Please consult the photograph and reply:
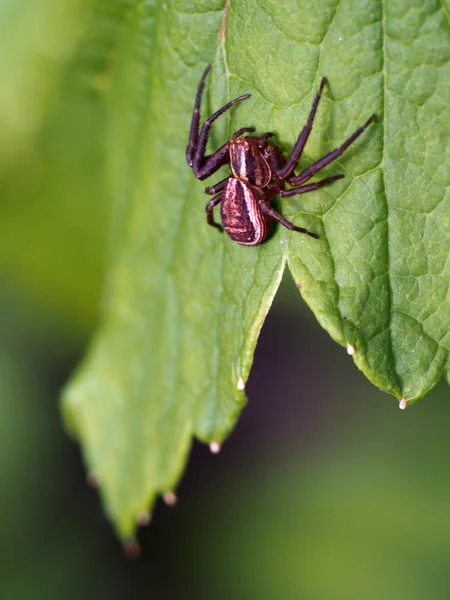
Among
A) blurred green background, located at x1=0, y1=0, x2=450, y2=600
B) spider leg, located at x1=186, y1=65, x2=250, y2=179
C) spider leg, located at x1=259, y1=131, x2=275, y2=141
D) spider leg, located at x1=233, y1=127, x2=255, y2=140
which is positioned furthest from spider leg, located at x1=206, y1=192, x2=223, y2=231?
blurred green background, located at x1=0, y1=0, x2=450, y2=600

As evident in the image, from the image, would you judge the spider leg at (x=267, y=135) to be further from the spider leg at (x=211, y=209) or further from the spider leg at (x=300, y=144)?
the spider leg at (x=211, y=209)

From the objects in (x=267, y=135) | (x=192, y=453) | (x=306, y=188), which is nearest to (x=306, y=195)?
(x=306, y=188)

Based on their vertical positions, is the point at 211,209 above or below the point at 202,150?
below

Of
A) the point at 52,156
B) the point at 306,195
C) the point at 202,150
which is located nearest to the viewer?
the point at 306,195

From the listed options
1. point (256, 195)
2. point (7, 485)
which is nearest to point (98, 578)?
point (7, 485)

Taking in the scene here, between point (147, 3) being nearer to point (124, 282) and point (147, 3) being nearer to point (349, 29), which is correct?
point (349, 29)

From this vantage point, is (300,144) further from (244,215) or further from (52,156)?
(52,156)

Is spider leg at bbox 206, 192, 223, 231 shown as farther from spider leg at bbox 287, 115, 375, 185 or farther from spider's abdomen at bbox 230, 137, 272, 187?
spider leg at bbox 287, 115, 375, 185
